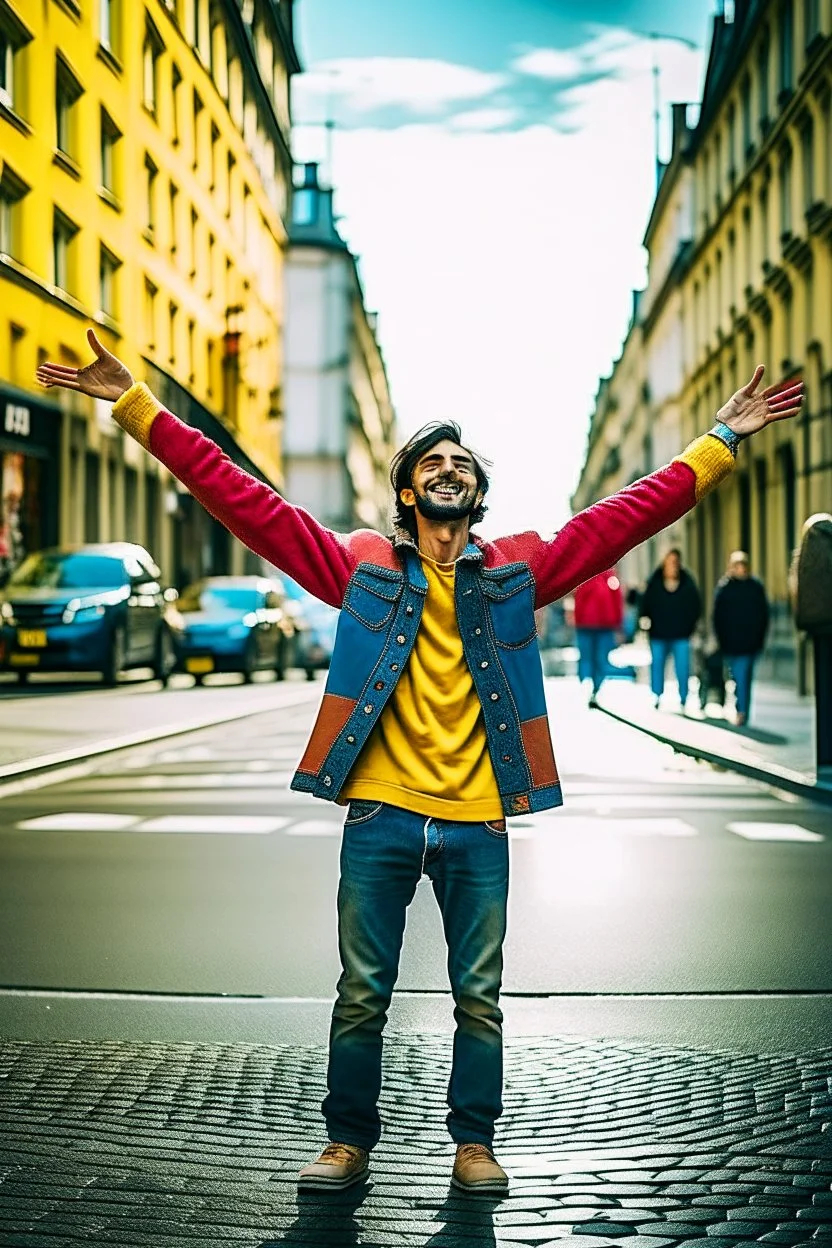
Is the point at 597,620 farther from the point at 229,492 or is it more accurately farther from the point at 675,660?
the point at 229,492

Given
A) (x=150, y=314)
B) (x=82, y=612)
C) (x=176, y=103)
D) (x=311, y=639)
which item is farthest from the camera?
(x=176, y=103)

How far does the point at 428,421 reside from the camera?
4.29 m

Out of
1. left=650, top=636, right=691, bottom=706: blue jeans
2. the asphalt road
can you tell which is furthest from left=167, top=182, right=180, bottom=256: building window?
the asphalt road

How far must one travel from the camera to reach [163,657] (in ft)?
87.4

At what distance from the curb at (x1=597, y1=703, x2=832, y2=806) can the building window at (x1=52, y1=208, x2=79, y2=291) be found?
17.8 m

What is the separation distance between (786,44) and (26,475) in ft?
55.6

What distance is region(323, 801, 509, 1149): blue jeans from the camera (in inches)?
160

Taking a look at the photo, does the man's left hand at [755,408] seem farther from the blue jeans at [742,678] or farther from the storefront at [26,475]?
the storefront at [26,475]

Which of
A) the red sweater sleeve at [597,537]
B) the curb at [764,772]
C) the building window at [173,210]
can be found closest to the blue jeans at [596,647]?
the curb at [764,772]

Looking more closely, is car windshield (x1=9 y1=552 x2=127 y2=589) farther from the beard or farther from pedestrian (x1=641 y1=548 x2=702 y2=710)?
the beard

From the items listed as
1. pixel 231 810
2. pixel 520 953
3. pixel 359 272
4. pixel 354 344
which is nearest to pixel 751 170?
pixel 231 810

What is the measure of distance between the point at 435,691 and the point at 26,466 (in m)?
26.3

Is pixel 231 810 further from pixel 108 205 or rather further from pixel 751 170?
pixel 751 170

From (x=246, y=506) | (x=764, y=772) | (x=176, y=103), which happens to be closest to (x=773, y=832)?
(x=764, y=772)
